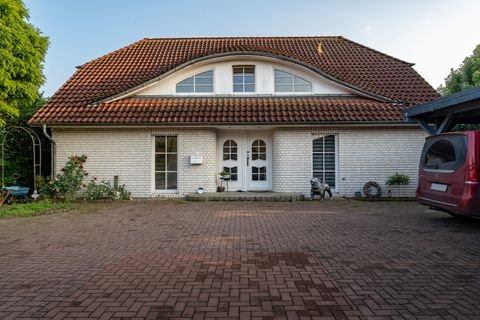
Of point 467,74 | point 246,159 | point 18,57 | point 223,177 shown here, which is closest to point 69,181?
point 18,57

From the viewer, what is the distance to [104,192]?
43.4 ft

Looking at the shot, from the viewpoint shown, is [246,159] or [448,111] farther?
[246,159]

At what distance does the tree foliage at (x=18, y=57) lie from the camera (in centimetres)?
1127

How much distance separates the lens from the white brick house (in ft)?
43.9

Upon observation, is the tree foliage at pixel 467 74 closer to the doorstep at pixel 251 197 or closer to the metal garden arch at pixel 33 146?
the doorstep at pixel 251 197

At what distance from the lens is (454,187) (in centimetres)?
762

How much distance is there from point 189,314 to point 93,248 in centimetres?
334

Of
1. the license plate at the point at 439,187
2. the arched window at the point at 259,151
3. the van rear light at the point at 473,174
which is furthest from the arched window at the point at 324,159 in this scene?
the van rear light at the point at 473,174

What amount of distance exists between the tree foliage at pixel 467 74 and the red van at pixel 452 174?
71.5ft

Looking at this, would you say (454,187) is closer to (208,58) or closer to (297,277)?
(297,277)

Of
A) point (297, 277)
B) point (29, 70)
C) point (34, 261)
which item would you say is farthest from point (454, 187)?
point (29, 70)

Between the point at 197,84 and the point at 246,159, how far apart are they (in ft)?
12.1

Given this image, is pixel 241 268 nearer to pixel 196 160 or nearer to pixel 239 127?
pixel 196 160

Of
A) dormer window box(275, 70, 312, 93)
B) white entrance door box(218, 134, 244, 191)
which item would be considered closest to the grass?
white entrance door box(218, 134, 244, 191)
